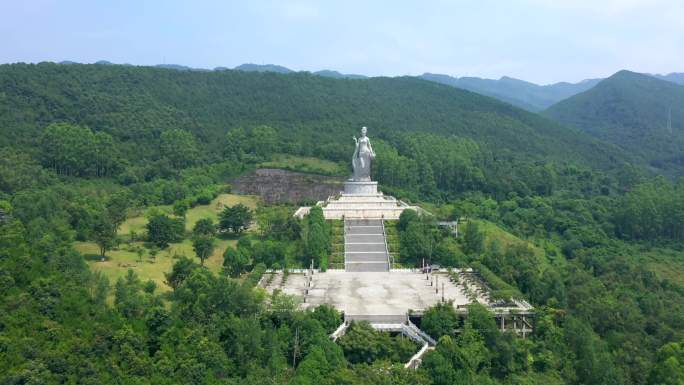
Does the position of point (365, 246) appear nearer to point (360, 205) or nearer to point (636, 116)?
point (360, 205)

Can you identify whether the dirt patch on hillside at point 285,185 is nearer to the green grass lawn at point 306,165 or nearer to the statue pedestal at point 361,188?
the green grass lawn at point 306,165

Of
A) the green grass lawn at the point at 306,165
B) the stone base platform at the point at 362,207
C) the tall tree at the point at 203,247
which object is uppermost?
the green grass lawn at the point at 306,165

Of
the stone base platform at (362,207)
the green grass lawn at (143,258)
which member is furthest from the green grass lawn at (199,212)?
the stone base platform at (362,207)

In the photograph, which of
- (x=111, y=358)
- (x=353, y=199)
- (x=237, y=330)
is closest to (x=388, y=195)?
(x=353, y=199)

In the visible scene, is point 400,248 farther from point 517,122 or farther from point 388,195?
point 517,122

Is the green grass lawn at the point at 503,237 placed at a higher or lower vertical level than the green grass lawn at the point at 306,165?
lower

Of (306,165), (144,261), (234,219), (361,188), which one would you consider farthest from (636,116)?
(144,261)
